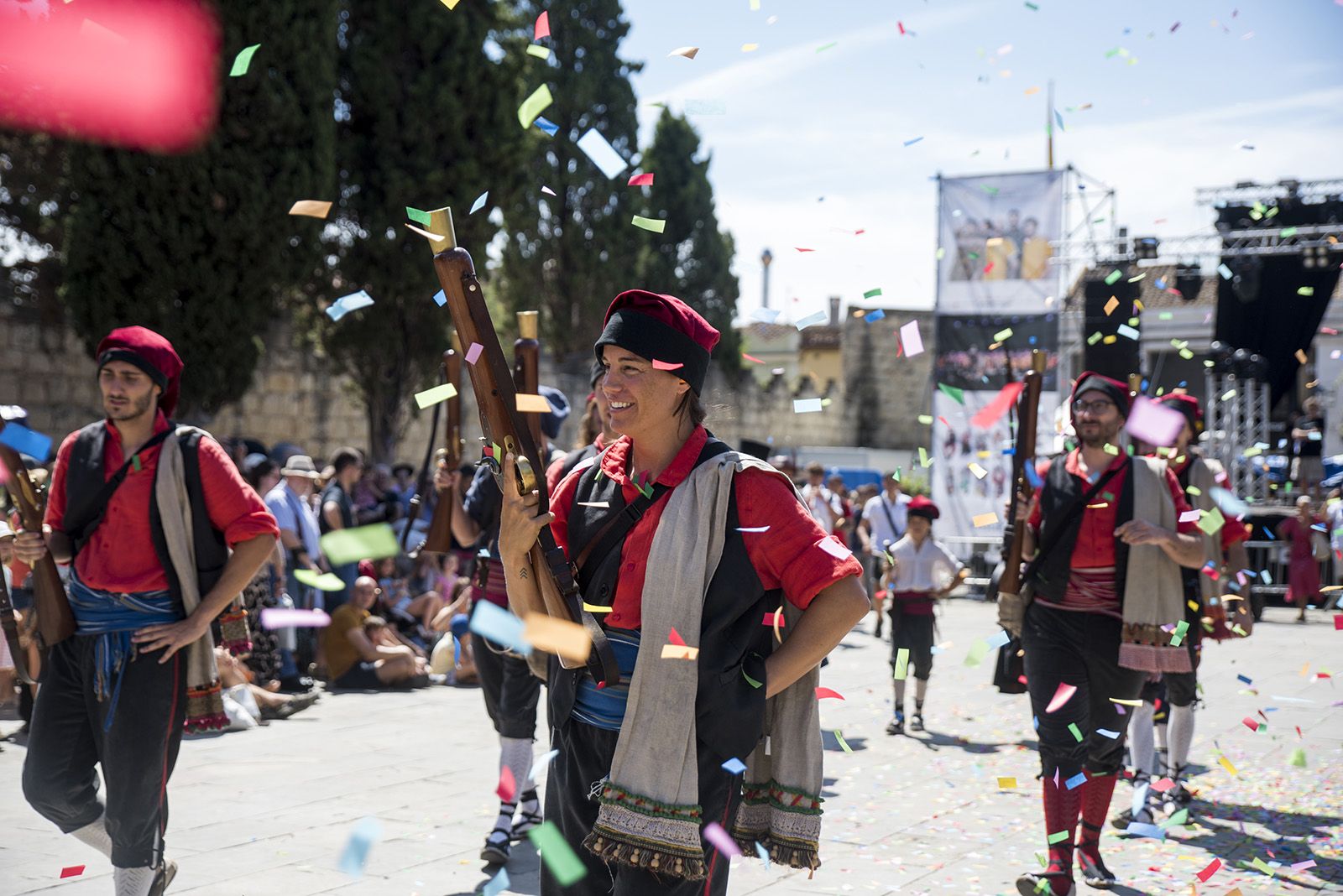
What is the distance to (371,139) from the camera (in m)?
18.2

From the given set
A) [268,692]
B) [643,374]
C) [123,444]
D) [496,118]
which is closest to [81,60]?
[496,118]

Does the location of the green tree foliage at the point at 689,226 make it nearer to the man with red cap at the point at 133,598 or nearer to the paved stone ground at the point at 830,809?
the paved stone ground at the point at 830,809

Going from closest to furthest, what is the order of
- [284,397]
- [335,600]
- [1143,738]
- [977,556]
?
1. [1143,738]
2. [335,600]
3. [284,397]
4. [977,556]

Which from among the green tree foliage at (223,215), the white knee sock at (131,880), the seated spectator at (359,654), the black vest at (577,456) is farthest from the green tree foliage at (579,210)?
the white knee sock at (131,880)

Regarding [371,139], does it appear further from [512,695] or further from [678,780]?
[678,780]

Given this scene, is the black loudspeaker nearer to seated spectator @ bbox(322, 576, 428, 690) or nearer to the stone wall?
the stone wall

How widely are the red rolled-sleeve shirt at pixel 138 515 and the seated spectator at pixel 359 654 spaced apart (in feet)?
21.2

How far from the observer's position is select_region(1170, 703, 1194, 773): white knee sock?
280 inches

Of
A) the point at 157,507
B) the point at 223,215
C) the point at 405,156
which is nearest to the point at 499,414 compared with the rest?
the point at 157,507

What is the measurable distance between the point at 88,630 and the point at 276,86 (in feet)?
40.9

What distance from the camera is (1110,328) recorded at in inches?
672

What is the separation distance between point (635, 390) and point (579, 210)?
26634 mm

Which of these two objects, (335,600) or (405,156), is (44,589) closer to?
(335,600)

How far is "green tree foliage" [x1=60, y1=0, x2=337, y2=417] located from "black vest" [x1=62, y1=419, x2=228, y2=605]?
10.9 m
